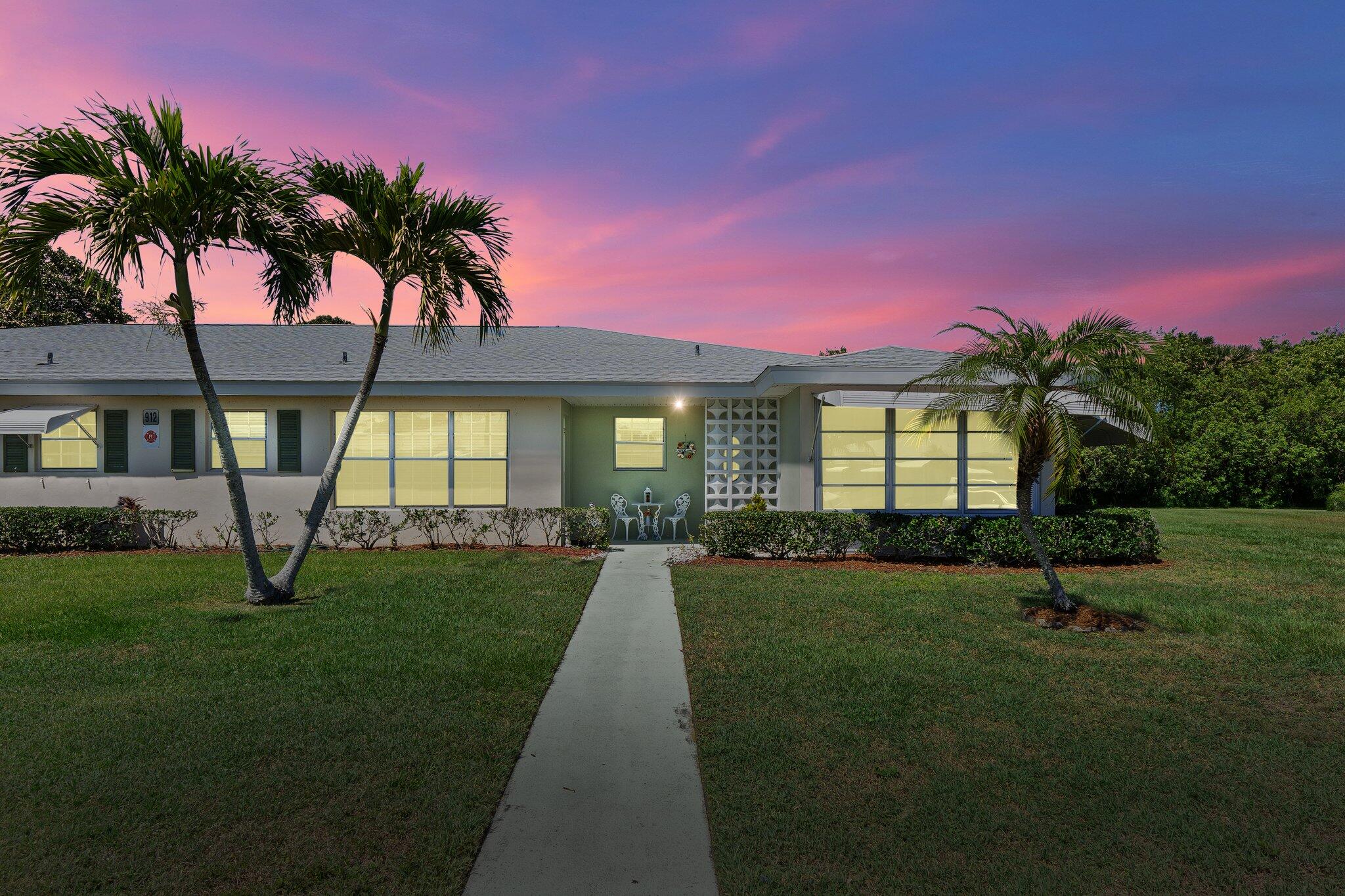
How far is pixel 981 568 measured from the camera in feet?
35.5

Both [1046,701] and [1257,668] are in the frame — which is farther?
[1257,668]

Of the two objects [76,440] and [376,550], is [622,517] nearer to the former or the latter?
[376,550]

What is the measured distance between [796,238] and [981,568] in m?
7.16

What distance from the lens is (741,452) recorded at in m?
13.9

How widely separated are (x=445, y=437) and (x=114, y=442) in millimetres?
6526

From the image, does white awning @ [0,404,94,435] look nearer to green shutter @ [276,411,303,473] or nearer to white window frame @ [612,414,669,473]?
green shutter @ [276,411,303,473]

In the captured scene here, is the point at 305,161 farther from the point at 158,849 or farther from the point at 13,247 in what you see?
the point at 158,849

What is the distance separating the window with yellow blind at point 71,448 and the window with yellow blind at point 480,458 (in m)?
→ 7.17

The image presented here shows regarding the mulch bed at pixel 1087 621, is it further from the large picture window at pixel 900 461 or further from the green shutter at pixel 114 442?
the green shutter at pixel 114 442

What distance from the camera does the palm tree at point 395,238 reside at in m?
8.24

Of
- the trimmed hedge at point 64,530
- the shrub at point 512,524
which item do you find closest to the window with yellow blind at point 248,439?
the trimmed hedge at point 64,530

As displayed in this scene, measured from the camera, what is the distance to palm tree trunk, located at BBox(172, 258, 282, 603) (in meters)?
8.03

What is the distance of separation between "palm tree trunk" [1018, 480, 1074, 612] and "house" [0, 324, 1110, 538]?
4016 mm

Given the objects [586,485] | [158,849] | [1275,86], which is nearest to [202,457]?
[586,485]
